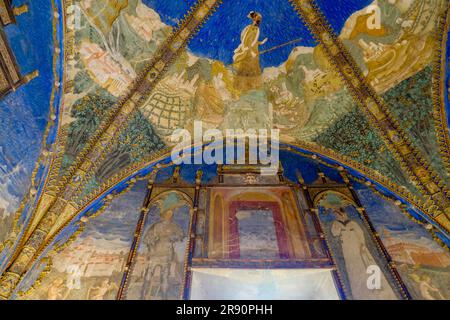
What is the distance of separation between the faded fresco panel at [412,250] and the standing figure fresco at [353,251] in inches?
10.6

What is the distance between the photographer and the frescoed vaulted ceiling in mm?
6414

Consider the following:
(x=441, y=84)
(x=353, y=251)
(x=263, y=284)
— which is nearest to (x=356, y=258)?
(x=353, y=251)

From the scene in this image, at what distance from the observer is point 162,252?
5965mm

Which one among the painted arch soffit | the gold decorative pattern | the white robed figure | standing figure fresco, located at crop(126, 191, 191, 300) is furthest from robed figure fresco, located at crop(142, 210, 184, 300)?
the gold decorative pattern

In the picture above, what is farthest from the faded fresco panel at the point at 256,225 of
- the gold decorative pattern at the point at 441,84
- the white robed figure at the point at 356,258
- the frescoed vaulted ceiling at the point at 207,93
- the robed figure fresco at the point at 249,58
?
the gold decorative pattern at the point at 441,84

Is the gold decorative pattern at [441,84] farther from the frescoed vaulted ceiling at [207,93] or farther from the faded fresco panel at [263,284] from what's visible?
the faded fresco panel at [263,284]

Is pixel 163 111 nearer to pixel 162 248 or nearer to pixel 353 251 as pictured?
pixel 162 248

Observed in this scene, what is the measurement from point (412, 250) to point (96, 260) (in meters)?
5.08

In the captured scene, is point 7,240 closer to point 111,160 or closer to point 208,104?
point 111,160

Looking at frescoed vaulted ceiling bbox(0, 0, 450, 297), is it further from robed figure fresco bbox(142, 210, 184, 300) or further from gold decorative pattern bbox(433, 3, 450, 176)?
robed figure fresco bbox(142, 210, 184, 300)

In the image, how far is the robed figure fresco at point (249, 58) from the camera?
8.20 m

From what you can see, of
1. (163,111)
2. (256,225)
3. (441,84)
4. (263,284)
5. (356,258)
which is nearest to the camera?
(263,284)

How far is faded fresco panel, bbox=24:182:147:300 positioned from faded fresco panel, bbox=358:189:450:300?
431cm

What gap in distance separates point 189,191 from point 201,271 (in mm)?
2014
